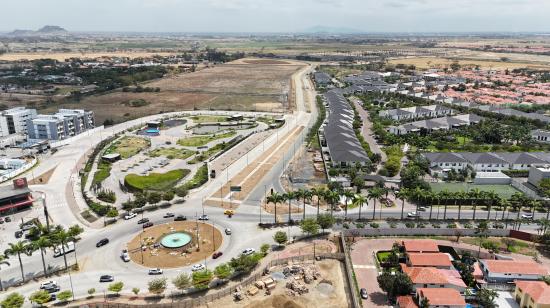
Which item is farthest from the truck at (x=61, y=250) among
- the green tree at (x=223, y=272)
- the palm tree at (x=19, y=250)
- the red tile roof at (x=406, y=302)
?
the red tile roof at (x=406, y=302)

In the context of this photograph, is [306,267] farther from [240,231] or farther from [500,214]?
[500,214]

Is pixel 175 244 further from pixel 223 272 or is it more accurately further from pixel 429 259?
pixel 429 259

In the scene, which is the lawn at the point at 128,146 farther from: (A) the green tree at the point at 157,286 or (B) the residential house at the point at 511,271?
(B) the residential house at the point at 511,271

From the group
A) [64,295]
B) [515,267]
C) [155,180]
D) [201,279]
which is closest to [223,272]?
[201,279]

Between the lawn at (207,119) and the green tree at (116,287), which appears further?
the lawn at (207,119)

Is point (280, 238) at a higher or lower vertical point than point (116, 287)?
higher

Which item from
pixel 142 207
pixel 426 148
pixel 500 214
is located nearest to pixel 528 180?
pixel 500 214

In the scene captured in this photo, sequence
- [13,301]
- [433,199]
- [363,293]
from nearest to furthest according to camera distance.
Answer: [13,301], [363,293], [433,199]
